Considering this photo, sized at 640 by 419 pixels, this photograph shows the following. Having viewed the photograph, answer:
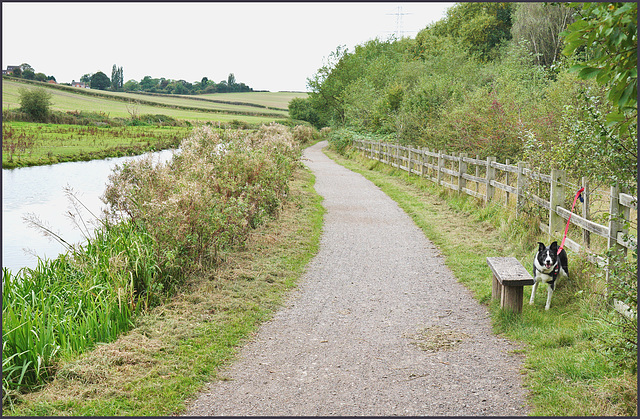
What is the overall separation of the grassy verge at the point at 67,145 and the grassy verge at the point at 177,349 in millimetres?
23656

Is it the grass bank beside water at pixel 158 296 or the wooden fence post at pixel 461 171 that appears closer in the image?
the grass bank beside water at pixel 158 296

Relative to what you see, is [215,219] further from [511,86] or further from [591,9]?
[511,86]

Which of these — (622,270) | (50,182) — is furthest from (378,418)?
(50,182)

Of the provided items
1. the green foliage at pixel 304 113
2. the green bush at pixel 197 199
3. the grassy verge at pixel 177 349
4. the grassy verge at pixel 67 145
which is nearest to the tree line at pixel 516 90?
the grassy verge at pixel 177 349

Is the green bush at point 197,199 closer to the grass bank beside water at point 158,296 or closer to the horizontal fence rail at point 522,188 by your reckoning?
the grass bank beside water at point 158,296

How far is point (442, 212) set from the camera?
43.8 feet

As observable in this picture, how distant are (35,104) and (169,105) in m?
39.9

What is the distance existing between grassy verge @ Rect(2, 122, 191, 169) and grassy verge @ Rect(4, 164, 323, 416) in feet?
77.6

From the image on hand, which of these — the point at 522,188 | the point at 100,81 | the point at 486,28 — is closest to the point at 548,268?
the point at 522,188

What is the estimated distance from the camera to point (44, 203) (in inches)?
674

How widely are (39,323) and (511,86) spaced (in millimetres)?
19892

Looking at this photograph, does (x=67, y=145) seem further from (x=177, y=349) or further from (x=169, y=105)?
(x=169, y=105)

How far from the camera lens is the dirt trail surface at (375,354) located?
4.12m

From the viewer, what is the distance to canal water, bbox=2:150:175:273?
37.4 ft
